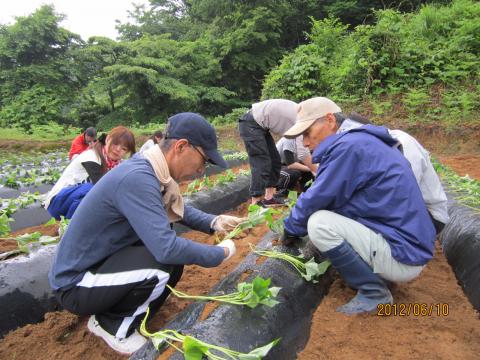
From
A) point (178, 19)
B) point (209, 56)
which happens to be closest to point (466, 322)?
point (209, 56)

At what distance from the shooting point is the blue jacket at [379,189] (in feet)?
5.99

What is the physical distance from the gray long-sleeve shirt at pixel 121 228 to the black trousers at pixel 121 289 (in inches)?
2.1

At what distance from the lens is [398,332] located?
1.83 m

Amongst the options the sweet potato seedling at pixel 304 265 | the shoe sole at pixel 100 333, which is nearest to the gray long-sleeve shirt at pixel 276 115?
the sweet potato seedling at pixel 304 265

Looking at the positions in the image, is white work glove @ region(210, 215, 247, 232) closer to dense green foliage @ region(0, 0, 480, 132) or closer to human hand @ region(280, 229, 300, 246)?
human hand @ region(280, 229, 300, 246)

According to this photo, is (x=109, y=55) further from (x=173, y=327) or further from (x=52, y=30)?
(x=173, y=327)

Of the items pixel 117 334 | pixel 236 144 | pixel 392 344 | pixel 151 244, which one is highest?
pixel 151 244

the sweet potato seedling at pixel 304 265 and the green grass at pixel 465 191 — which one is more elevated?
the sweet potato seedling at pixel 304 265

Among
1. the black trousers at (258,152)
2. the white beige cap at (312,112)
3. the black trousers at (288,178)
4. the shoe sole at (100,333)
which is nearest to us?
the shoe sole at (100,333)

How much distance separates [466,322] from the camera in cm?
195

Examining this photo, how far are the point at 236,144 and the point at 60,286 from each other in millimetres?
9660

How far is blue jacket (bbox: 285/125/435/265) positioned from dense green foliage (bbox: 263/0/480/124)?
7247mm

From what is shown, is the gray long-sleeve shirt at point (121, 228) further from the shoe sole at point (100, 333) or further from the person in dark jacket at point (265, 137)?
the person in dark jacket at point (265, 137)

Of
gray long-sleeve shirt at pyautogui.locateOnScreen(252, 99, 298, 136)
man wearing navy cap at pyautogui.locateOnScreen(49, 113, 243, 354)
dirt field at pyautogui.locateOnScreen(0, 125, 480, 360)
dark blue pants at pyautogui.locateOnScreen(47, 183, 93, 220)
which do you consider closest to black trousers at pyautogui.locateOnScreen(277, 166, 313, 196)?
gray long-sleeve shirt at pyautogui.locateOnScreen(252, 99, 298, 136)
